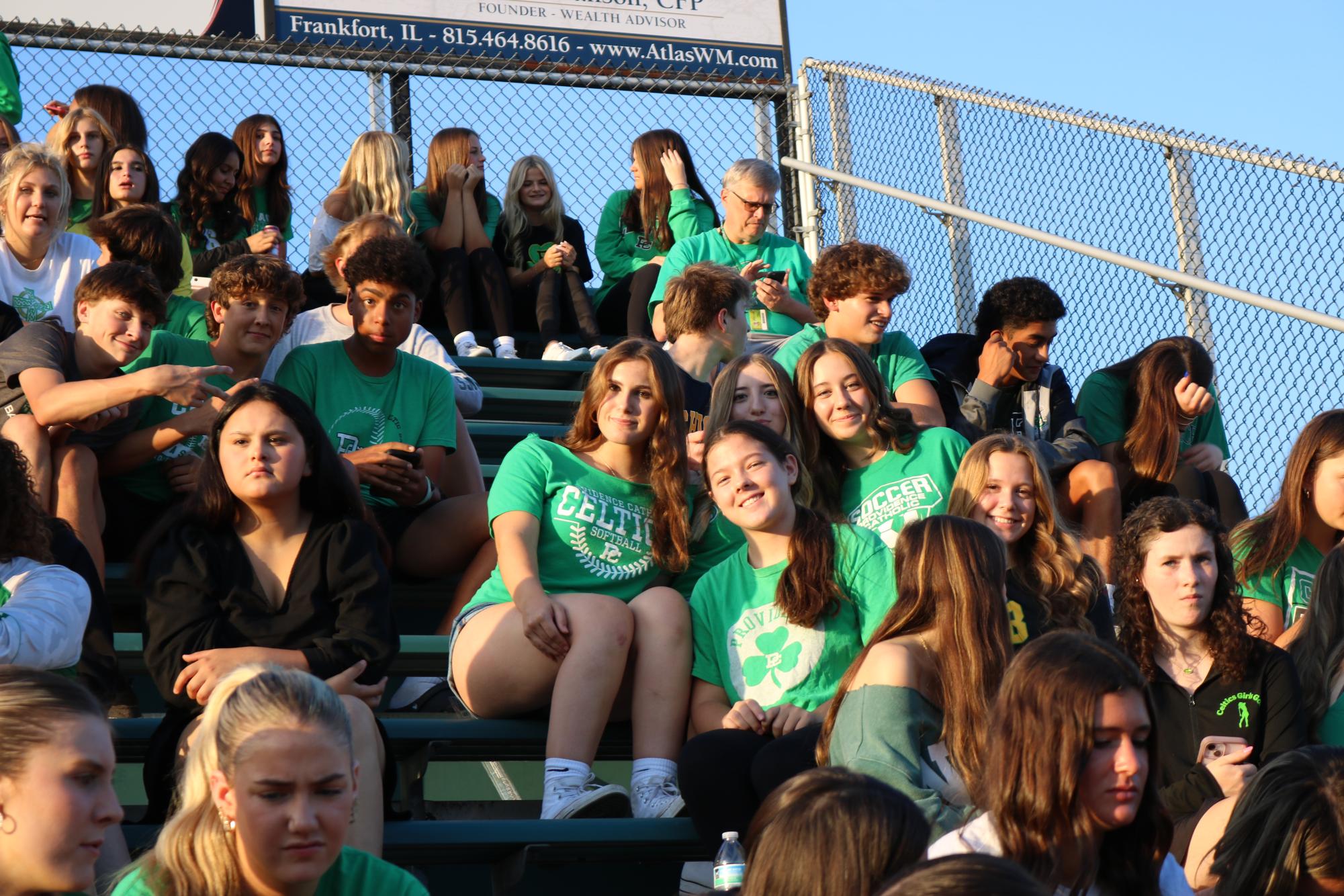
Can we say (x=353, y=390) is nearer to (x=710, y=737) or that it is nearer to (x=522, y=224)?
(x=710, y=737)

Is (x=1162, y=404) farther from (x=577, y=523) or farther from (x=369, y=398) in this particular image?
(x=369, y=398)

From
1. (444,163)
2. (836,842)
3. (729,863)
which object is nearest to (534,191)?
(444,163)

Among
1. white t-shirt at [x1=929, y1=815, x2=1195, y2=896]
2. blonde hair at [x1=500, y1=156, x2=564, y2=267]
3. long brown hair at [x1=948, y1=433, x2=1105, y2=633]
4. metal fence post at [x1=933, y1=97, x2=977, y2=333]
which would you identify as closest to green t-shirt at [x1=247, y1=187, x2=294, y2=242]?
blonde hair at [x1=500, y1=156, x2=564, y2=267]

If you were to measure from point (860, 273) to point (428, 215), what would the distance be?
2.22m

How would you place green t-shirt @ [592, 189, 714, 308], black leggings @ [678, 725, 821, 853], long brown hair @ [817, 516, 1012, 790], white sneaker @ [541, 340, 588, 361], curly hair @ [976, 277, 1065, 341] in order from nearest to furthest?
long brown hair @ [817, 516, 1012, 790] → black leggings @ [678, 725, 821, 853] → curly hair @ [976, 277, 1065, 341] → white sneaker @ [541, 340, 588, 361] → green t-shirt @ [592, 189, 714, 308]

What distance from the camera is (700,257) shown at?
→ 579 centimetres

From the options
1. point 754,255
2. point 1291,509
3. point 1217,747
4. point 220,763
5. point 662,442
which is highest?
point 754,255

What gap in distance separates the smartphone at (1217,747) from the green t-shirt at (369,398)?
82.5 inches

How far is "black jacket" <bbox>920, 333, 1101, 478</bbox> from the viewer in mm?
4805

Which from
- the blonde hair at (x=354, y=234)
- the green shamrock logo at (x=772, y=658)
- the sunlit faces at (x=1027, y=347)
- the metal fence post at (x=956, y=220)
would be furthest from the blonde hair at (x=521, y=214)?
the green shamrock logo at (x=772, y=658)

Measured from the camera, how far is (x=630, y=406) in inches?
142

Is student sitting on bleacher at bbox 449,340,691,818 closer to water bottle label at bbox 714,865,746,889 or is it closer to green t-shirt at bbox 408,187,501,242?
water bottle label at bbox 714,865,746,889

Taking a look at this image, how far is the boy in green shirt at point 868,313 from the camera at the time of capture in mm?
4551

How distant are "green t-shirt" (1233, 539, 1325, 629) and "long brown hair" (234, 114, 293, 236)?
12.3 ft
